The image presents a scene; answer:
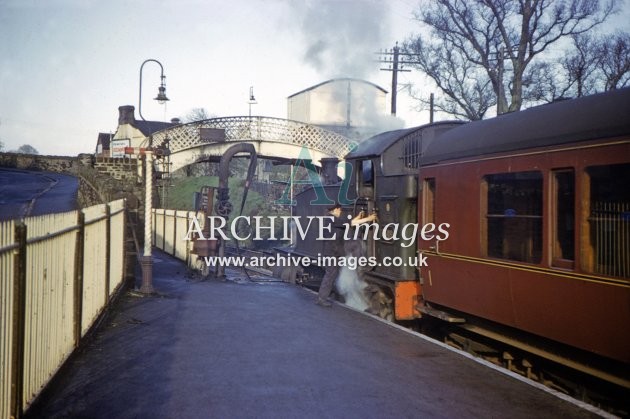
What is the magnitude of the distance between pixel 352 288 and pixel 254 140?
20.3 meters

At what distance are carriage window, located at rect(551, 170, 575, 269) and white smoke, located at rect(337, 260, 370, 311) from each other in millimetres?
5132

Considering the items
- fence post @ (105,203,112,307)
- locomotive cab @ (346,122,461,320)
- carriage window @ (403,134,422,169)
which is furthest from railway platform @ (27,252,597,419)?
carriage window @ (403,134,422,169)

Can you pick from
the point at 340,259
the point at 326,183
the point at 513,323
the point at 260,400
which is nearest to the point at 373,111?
the point at 326,183

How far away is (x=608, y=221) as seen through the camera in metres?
5.71

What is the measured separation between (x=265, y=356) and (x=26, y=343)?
2.98 meters

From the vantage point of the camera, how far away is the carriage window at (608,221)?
5473 millimetres

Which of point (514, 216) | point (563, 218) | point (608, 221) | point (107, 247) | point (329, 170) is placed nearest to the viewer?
point (608, 221)

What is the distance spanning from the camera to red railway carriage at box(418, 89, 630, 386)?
5.59 m

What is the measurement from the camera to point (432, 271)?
8.95 m

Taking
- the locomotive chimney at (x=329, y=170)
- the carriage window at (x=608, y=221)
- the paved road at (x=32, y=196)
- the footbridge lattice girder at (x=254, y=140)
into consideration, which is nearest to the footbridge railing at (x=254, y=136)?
the footbridge lattice girder at (x=254, y=140)

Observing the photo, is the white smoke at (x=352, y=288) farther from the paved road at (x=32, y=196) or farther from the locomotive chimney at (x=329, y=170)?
the paved road at (x=32, y=196)

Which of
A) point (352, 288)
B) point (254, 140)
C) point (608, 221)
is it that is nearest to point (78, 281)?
point (608, 221)

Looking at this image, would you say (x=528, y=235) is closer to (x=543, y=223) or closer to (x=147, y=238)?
(x=543, y=223)

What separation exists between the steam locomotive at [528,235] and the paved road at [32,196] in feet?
40.9
